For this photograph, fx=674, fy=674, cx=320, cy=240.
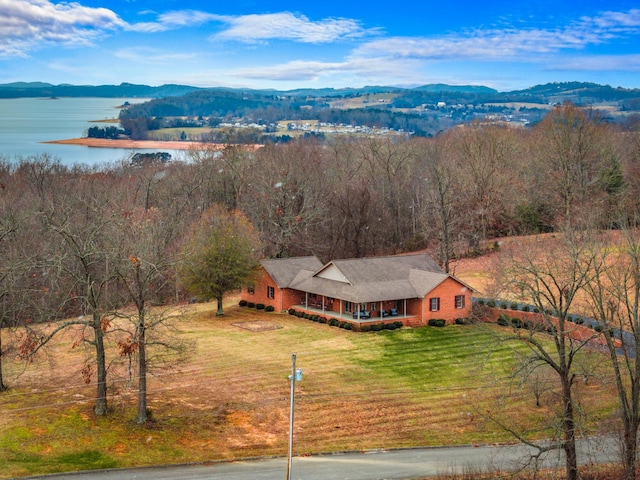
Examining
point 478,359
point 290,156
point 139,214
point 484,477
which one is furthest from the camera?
point 290,156

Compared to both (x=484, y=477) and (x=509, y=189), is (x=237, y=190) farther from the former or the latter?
(x=484, y=477)

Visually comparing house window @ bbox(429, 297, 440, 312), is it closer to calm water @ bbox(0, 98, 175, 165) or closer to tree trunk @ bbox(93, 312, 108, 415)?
tree trunk @ bbox(93, 312, 108, 415)

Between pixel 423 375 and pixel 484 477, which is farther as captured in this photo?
pixel 423 375

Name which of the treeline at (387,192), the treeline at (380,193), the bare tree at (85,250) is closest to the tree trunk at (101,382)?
the bare tree at (85,250)

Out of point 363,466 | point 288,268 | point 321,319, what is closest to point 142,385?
point 363,466

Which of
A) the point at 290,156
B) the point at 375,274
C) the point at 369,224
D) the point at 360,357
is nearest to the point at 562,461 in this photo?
the point at 360,357

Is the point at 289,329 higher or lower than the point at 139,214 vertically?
lower

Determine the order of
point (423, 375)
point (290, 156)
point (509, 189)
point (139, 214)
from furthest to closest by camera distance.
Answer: point (290, 156) → point (509, 189) → point (139, 214) → point (423, 375)

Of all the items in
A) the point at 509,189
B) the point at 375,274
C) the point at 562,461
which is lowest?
the point at 562,461
